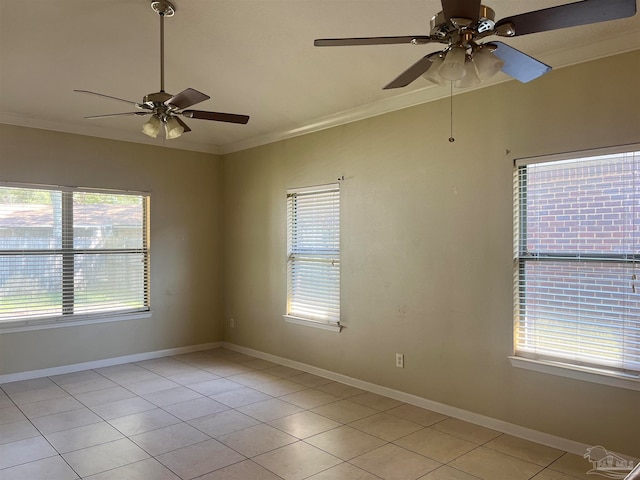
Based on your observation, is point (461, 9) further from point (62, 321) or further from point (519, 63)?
point (62, 321)

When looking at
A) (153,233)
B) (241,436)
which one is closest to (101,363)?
(153,233)

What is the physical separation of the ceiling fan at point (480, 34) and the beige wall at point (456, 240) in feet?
3.70

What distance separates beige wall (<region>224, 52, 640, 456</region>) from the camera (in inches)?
121

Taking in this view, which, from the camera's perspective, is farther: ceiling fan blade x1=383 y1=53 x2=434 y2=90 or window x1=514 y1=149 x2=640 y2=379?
window x1=514 y1=149 x2=640 y2=379

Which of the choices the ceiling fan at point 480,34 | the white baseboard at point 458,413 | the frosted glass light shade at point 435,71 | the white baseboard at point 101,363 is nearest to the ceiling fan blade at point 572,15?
the ceiling fan at point 480,34

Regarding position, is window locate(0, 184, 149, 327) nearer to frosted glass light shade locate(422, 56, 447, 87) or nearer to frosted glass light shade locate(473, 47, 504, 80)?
frosted glass light shade locate(422, 56, 447, 87)

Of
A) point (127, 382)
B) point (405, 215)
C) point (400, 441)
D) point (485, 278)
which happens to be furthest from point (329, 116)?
point (127, 382)

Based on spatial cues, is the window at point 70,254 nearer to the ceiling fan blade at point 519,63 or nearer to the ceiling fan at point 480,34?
the ceiling fan at point 480,34

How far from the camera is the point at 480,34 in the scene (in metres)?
1.93

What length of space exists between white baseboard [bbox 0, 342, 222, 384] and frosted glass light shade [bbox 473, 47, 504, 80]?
5.04m

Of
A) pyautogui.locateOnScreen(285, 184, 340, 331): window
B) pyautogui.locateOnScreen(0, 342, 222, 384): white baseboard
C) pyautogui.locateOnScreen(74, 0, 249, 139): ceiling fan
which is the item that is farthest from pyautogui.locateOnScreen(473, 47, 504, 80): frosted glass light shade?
pyautogui.locateOnScreen(0, 342, 222, 384): white baseboard

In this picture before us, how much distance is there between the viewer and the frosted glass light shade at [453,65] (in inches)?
79.4

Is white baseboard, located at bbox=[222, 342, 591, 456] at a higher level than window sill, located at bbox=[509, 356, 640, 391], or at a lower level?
lower

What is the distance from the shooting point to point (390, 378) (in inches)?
168
